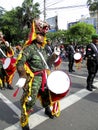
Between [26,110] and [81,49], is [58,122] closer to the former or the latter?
[26,110]

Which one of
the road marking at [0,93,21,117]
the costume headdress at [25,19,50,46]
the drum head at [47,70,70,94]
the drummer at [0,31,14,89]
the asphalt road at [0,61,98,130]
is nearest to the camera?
the drum head at [47,70,70,94]

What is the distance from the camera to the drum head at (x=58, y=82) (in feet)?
17.1

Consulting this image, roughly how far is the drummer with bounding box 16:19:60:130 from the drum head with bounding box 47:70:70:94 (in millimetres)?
159

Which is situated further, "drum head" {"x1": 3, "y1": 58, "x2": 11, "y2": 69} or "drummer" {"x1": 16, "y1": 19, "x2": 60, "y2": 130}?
"drum head" {"x1": 3, "y1": 58, "x2": 11, "y2": 69}

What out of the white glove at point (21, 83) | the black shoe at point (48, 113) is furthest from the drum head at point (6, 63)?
the white glove at point (21, 83)

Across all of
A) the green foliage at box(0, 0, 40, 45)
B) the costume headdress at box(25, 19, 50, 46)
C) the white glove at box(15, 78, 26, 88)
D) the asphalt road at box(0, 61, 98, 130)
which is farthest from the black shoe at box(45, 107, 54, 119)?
the green foliage at box(0, 0, 40, 45)

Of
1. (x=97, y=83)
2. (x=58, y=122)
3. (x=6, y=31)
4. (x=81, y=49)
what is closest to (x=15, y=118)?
(x=58, y=122)

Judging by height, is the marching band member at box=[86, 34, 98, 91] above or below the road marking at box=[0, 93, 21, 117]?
above

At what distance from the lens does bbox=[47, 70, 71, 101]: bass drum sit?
5.22m

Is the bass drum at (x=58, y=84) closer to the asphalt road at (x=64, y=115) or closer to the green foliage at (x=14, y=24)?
the asphalt road at (x=64, y=115)

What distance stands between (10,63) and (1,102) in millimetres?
1696

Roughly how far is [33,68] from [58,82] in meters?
0.49

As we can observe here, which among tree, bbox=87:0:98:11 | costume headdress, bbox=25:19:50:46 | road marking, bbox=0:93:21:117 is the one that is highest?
tree, bbox=87:0:98:11

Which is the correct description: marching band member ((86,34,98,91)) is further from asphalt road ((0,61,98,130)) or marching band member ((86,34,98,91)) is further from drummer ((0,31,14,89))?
drummer ((0,31,14,89))
